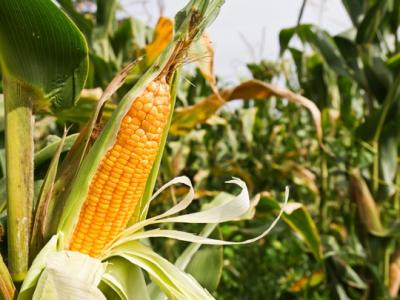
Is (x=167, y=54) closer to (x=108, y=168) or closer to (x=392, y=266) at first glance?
(x=108, y=168)

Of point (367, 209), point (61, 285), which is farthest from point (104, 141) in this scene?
point (367, 209)

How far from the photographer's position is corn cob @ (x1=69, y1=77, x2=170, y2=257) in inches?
31.5

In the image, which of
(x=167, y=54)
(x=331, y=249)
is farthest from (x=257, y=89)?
(x=331, y=249)

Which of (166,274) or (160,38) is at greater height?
(160,38)

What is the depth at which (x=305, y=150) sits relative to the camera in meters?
3.68

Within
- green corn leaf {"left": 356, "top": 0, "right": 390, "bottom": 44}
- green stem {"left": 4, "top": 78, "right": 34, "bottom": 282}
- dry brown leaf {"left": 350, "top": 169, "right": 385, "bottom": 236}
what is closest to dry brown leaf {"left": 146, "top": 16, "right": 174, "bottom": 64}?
green corn leaf {"left": 356, "top": 0, "right": 390, "bottom": 44}

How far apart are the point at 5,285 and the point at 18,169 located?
139mm

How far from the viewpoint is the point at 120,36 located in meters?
2.39

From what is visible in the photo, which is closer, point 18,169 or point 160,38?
point 18,169

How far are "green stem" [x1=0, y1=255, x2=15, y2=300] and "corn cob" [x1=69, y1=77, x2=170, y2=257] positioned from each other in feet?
0.33

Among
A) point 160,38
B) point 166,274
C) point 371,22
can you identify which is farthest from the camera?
point 371,22

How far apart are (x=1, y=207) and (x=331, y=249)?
1537 mm

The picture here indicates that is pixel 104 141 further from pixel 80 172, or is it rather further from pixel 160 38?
pixel 160 38

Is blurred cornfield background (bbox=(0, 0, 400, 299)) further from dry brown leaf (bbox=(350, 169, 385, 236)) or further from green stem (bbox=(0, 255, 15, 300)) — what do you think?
green stem (bbox=(0, 255, 15, 300))
